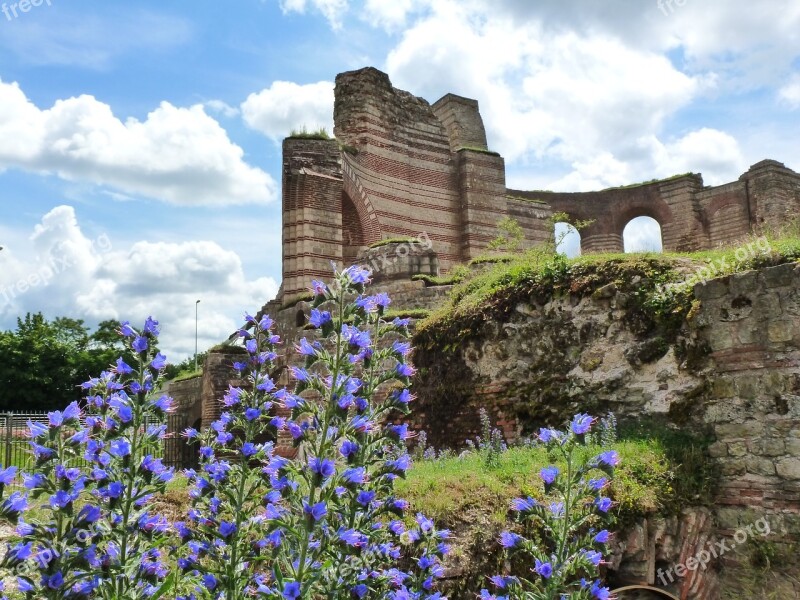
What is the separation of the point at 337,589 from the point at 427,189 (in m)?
Answer: 18.6

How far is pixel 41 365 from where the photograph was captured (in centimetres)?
3181

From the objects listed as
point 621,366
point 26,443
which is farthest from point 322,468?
point 26,443

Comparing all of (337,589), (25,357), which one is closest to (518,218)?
(337,589)

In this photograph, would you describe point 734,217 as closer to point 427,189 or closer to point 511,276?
point 427,189

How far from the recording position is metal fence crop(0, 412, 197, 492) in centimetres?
1068

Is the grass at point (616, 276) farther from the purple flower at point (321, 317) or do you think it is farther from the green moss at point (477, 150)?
the green moss at point (477, 150)

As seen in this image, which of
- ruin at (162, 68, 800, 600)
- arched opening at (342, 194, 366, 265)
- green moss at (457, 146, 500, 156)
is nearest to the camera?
ruin at (162, 68, 800, 600)

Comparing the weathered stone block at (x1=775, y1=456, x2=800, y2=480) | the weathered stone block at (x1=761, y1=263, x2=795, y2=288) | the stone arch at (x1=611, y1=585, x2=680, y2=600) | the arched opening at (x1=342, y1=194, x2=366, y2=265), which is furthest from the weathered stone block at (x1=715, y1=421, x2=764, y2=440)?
the arched opening at (x1=342, y1=194, x2=366, y2=265)

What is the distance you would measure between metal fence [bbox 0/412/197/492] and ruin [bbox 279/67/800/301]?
453 centimetres

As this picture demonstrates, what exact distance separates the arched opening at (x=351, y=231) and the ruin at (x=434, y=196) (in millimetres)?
30

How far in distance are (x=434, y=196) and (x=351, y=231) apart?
11.5 feet

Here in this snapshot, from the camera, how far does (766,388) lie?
589cm

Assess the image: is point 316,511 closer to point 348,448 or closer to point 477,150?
point 348,448

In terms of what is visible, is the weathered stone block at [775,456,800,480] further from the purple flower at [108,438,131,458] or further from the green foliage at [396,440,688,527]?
the purple flower at [108,438,131,458]
